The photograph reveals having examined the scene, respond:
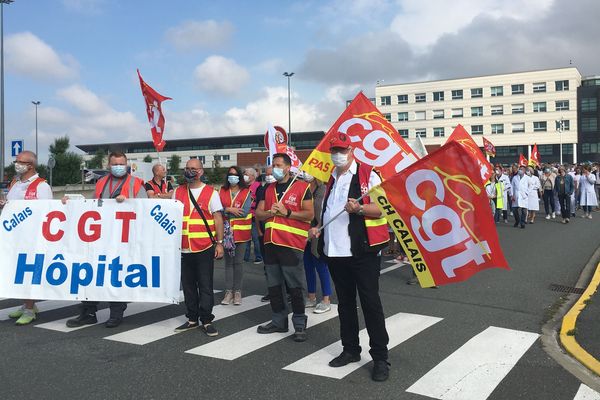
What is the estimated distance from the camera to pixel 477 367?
4695mm

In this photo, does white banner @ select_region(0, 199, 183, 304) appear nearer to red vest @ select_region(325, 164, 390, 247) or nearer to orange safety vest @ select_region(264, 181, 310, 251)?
orange safety vest @ select_region(264, 181, 310, 251)

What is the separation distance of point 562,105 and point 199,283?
75.0m

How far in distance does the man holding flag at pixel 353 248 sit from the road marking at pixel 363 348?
4.5 inches

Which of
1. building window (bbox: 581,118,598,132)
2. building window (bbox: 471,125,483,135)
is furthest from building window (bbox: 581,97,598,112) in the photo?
building window (bbox: 471,125,483,135)

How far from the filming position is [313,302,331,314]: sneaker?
677 centimetres

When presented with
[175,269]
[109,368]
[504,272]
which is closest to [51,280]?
[175,269]

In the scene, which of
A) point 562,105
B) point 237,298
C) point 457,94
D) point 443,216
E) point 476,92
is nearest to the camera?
point 443,216

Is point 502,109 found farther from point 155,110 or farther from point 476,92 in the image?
point 155,110

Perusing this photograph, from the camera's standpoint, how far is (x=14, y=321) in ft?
20.9

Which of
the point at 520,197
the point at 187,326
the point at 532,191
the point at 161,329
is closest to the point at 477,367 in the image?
the point at 187,326

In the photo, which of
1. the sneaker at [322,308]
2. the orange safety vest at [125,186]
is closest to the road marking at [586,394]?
the sneaker at [322,308]

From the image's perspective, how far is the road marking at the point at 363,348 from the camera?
4625 mm

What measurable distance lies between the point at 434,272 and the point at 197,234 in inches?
107

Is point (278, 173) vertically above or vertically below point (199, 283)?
above
